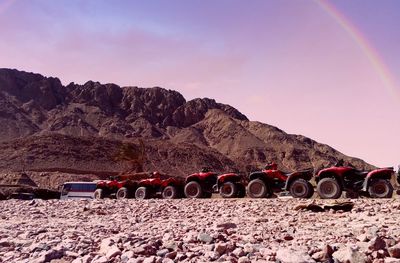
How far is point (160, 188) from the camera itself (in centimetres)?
2192

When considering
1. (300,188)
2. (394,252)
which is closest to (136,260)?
(394,252)

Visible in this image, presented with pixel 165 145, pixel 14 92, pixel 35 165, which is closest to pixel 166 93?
pixel 14 92

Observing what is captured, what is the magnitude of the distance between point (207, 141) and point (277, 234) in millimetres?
106993

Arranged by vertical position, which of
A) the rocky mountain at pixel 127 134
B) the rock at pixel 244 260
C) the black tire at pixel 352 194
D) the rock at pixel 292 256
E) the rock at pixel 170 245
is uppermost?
the rocky mountain at pixel 127 134

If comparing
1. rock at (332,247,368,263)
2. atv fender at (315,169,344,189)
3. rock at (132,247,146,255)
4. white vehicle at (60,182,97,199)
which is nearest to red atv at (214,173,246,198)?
atv fender at (315,169,344,189)

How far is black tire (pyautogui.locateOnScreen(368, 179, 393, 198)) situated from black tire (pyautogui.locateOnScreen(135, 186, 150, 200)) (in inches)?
429

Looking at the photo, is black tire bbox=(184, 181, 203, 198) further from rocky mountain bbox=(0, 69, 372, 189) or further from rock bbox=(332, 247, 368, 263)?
rocky mountain bbox=(0, 69, 372, 189)

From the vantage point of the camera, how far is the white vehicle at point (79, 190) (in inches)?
1191

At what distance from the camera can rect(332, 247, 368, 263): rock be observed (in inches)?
202

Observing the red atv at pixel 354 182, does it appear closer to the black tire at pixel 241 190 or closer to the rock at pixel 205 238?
the black tire at pixel 241 190

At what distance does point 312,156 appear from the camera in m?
102

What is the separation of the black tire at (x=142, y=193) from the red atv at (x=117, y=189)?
1.16 metres

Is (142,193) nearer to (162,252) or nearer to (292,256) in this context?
(162,252)

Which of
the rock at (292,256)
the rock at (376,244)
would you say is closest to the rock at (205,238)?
the rock at (292,256)
